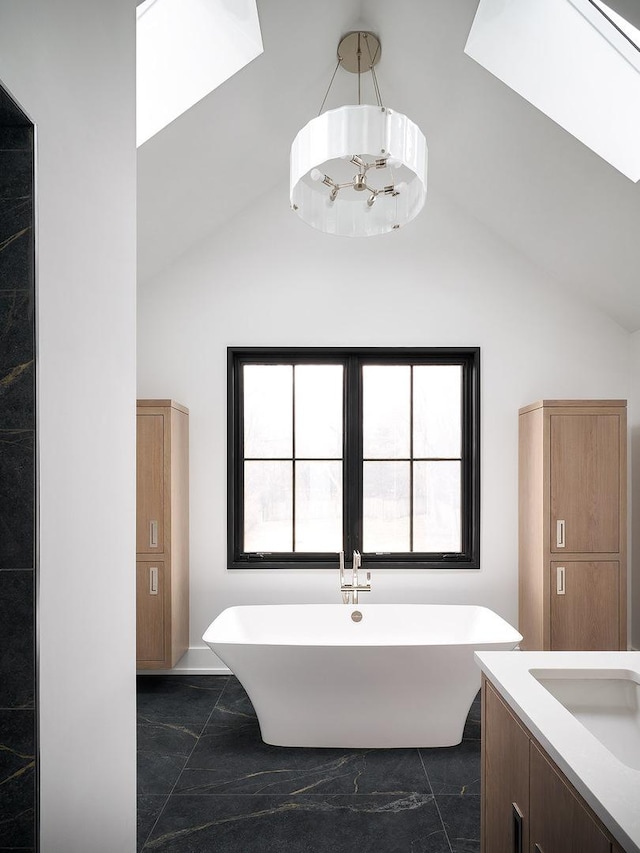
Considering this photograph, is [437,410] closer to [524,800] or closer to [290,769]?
[290,769]

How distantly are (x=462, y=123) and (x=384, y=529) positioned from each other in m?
2.43

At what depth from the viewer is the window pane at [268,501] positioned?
163 inches

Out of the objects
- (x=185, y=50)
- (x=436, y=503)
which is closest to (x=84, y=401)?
(x=185, y=50)

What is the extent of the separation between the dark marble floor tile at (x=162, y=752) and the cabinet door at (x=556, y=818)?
1.84m

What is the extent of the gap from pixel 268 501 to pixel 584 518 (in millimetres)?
1929

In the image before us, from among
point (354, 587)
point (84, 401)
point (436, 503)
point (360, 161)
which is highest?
point (360, 161)

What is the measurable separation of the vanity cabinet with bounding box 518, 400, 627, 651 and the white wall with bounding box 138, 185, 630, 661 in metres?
0.46

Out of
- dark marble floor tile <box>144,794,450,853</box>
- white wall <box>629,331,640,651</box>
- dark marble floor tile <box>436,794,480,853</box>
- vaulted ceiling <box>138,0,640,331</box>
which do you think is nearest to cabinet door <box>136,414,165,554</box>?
vaulted ceiling <box>138,0,640,331</box>

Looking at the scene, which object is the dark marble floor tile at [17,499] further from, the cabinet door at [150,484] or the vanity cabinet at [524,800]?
the cabinet door at [150,484]

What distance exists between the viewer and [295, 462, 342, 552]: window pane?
4156mm

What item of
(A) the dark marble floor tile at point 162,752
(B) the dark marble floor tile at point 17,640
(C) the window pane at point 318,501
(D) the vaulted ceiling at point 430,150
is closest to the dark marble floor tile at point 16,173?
(B) the dark marble floor tile at point 17,640

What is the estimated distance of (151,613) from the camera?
361 cm

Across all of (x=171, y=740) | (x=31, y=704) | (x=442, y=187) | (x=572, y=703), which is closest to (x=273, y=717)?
(x=171, y=740)

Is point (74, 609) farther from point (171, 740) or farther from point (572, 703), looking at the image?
point (171, 740)
